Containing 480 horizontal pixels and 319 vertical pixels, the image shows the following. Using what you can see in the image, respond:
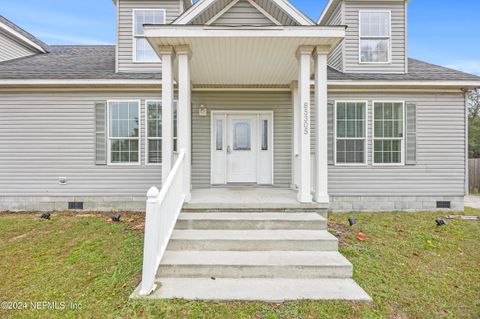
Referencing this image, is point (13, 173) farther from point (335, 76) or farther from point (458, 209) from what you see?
point (458, 209)

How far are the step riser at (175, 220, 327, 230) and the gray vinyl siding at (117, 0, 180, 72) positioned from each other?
4.94 metres

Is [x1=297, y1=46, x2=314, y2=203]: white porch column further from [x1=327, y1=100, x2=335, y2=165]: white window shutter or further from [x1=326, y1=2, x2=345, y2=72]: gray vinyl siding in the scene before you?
[x1=326, y1=2, x2=345, y2=72]: gray vinyl siding

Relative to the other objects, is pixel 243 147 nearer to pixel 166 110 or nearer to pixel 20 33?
pixel 166 110

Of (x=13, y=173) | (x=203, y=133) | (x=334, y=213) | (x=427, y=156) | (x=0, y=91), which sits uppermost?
(x=0, y=91)

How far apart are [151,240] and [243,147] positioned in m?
4.49

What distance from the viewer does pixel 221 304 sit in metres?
2.69

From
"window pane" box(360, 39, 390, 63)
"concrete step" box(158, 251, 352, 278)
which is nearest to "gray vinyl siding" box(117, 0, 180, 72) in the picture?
"window pane" box(360, 39, 390, 63)

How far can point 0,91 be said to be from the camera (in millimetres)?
6617

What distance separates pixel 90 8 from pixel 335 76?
2179 centimetres

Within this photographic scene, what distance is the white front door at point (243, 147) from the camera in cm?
707

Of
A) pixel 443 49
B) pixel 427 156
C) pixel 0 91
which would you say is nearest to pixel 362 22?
pixel 427 156

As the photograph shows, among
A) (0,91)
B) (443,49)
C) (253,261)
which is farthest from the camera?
(443,49)

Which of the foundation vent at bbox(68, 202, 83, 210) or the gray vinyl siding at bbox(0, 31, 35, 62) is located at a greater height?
the gray vinyl siding at bbox(0, 31, 35, 62)

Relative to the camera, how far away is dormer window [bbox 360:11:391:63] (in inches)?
290
